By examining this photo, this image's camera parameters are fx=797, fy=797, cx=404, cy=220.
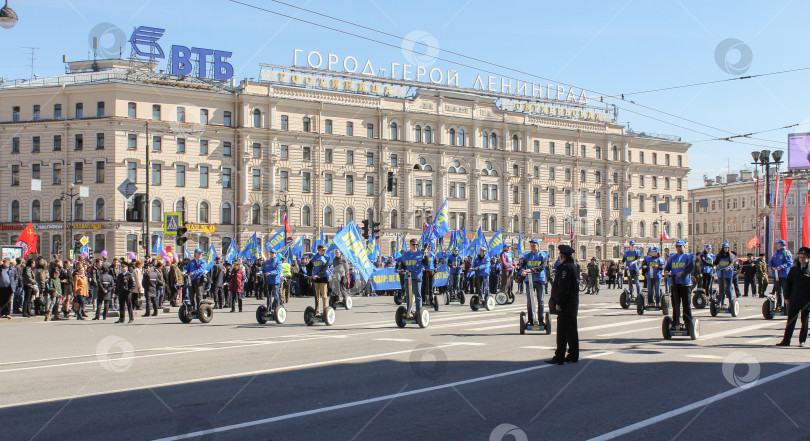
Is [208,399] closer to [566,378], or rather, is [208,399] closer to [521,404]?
[521,404]

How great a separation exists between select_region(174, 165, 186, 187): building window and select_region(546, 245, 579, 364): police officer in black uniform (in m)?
59.5

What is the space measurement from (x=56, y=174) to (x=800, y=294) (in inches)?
2503

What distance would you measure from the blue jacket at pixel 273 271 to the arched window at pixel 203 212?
49.5 meters

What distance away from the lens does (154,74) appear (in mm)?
66938

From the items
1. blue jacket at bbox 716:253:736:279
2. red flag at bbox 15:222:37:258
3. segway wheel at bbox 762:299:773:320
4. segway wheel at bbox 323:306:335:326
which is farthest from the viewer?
red flag at bbox 15:222:37:258

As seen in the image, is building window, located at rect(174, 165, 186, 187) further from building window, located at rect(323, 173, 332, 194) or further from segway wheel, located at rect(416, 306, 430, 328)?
segway wheel, located at rect(416, 306, 430, 328)

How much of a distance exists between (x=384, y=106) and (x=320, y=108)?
264 inches

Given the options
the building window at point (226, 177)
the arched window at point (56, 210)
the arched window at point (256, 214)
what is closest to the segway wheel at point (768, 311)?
the arched window at point (256, 214)

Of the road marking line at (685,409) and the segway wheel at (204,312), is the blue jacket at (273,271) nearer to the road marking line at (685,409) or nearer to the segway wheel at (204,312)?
the segway wheel at (204,312)

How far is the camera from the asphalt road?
7.60 metres

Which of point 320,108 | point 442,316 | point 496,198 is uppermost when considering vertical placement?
point 320,108

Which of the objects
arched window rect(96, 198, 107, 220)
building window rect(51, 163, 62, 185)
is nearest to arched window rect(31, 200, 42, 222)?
building window rect(51, 163, 62, 185)

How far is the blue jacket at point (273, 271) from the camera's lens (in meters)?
19.9

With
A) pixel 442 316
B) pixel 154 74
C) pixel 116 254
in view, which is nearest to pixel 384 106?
pixel 154 74
